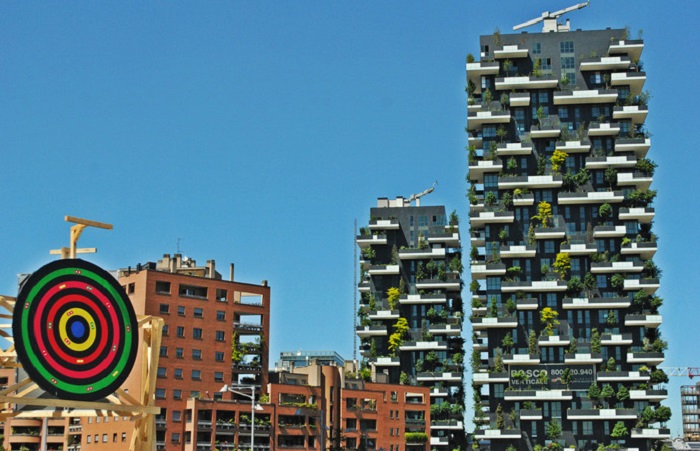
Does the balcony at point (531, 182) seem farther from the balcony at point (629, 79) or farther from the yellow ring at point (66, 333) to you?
the yellow ring at point (66, 333)

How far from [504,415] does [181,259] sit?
48892mm

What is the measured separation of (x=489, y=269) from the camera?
138 m

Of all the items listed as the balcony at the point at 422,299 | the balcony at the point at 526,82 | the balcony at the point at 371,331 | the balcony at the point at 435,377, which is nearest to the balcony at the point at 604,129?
the balcony at the point at 526,82

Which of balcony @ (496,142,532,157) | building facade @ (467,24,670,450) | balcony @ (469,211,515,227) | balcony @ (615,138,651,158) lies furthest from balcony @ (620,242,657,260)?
balcony @ (496,142,532,157)

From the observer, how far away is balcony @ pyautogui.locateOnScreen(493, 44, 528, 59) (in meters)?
144

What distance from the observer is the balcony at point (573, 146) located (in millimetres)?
140875

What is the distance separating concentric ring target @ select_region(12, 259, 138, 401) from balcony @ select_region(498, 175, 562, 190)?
97.8 m

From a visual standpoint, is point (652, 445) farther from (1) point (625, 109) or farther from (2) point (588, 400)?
(1) point (625, 109)

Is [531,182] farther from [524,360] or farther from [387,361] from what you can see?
[387,361]

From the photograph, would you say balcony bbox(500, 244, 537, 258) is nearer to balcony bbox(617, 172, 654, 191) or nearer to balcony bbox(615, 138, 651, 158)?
balcony bbox(617, 172, 654, 191)

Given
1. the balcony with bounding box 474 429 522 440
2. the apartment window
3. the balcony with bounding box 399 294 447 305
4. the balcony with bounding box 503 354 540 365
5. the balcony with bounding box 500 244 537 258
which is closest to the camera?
the balcony with bounding box 474 429 522 440

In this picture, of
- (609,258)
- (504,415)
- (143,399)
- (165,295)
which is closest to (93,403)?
(143,399)

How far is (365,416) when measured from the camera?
14362cm

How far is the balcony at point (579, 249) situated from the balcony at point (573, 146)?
43.0 feet
